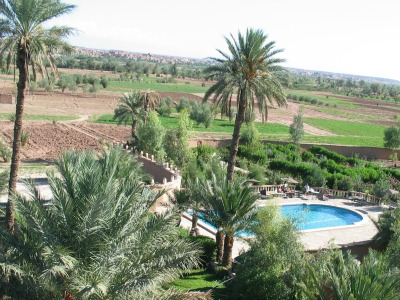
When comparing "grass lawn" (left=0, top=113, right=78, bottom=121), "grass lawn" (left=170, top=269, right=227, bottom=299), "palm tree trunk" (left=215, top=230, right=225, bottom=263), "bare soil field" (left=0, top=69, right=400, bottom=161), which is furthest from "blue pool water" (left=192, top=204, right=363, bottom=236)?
"grass lawn" (left=0, top=113, right=78, bottom=121)

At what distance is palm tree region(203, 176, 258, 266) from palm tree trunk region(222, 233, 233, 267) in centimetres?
11

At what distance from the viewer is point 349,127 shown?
7388 cm

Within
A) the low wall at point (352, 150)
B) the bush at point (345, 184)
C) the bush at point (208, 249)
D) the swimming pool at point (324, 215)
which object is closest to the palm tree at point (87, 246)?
the bush at point (208, 249)

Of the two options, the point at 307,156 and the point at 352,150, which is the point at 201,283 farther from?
the point at 352,150

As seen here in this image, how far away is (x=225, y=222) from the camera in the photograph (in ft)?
48.3

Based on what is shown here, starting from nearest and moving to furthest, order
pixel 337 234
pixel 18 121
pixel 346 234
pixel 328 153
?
1. pixel 18 121
2. pixel 337 234
3. pixel 346 234
4. pixel 328 153

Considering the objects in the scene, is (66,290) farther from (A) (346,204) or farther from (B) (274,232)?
(A) (346,204)

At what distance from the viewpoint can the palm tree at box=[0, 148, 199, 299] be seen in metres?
7.69

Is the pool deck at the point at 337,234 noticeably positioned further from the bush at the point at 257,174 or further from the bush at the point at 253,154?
the bush at the point at 253,154

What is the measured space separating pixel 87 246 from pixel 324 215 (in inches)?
804

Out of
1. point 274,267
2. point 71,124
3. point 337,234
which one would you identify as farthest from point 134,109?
point 274,267

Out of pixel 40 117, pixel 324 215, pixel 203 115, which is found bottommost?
pixel 324 215

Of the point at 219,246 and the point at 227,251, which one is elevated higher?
the point at 227,251

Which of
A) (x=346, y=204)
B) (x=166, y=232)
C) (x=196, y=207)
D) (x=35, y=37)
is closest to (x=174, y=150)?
(x=346, y=204)
